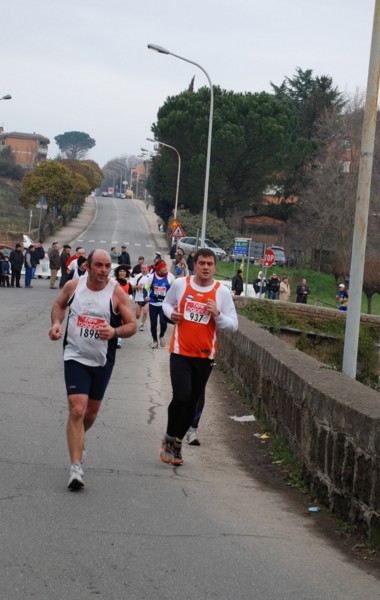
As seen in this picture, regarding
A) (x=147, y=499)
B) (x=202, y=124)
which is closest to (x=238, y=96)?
(x=202, y=124)

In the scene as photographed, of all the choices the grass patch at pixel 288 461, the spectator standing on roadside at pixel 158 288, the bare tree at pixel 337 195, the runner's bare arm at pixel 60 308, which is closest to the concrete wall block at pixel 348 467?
the grass patch at pixel 288 461

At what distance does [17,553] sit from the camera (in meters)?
5.14

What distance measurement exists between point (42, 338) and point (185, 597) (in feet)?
48.2

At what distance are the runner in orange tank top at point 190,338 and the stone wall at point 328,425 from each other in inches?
34.4

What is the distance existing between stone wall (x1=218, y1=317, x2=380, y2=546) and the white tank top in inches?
68.2

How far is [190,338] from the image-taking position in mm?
8148

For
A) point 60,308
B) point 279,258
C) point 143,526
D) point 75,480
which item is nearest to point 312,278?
point 279,258

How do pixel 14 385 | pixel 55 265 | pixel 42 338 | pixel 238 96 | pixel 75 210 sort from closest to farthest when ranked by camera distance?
pixel 14 385, pixel 42 338, pixel 55 265, pixel 238 96, pixel 75 210

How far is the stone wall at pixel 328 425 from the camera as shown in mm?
6164

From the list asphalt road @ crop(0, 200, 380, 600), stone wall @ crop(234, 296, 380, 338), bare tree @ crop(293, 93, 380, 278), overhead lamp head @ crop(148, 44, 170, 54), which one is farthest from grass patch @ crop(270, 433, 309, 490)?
bare tree @ crop(293, 93, 380, 278)

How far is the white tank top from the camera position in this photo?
23.4 ft

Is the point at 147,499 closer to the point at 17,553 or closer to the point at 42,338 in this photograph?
the point at 17,553

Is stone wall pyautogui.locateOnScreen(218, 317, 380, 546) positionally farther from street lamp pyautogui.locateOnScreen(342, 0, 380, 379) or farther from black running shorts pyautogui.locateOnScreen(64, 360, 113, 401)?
street lamp pyautogui.locateOnScreen(342, 0, 380, 379)

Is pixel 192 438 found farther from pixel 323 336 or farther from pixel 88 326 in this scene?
pixel 323 336
